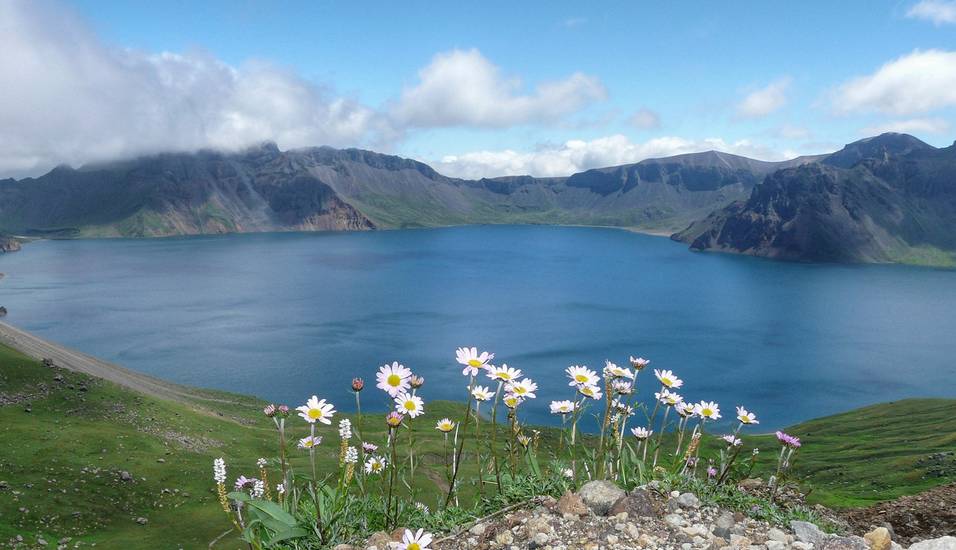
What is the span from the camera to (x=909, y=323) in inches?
6304

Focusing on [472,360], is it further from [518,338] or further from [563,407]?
[518,338]

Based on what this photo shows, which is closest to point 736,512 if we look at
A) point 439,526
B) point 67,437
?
point 439,526

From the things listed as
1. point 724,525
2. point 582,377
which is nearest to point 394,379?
point 582,377

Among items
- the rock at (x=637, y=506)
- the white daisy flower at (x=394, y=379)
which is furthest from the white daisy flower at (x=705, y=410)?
the white daisy flower at (x=394, y=379)

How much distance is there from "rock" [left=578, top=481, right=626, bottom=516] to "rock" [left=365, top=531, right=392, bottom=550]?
221 cm

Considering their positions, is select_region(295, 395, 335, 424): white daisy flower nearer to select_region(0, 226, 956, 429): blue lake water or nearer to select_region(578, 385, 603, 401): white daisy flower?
select_region(578, 385, 603, 401): white daisy flower

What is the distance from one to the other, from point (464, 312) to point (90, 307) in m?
112

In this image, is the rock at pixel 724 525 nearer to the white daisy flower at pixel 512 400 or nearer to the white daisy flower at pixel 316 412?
the white daisy flower at pixel 512 400

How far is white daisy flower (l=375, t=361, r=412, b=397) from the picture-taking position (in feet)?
18.0

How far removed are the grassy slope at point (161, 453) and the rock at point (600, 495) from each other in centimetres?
1685

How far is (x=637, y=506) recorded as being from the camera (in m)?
6.12

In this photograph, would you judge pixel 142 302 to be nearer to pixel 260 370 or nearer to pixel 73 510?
pixel 260 370

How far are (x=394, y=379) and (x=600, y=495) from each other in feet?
8.72

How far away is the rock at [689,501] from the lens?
6328 millimetres
